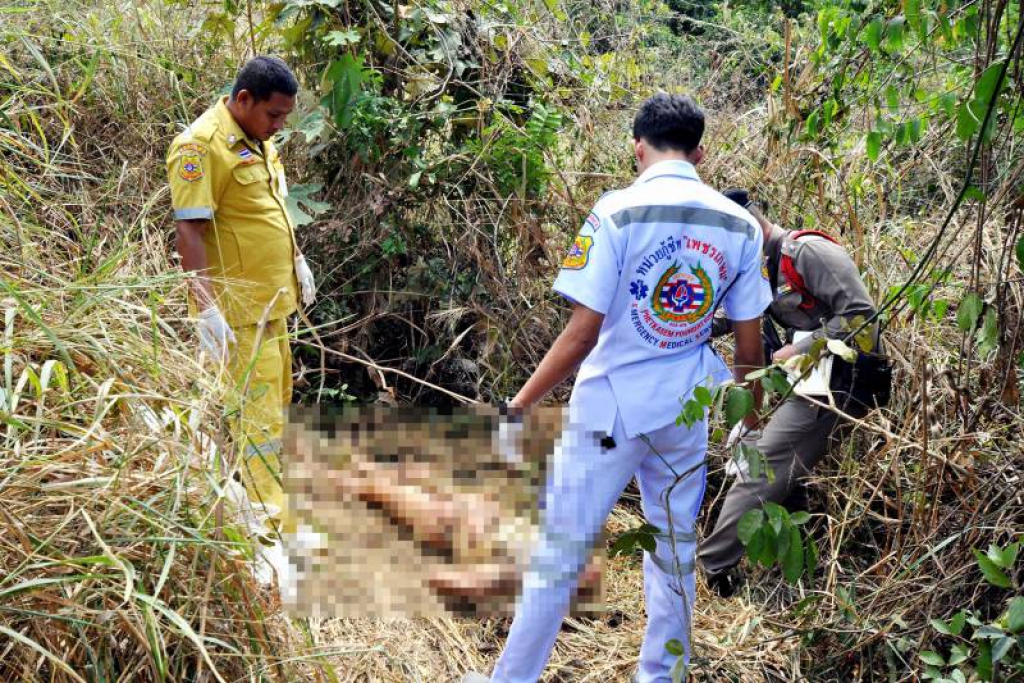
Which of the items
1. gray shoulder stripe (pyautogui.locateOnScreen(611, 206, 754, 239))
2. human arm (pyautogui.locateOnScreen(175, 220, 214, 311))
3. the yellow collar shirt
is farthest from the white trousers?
human arm (pyautogui.locateOnScreen(175, 220, 214, 311))

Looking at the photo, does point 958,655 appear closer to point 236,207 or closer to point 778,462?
point 778,462

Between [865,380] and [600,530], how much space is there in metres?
1.52

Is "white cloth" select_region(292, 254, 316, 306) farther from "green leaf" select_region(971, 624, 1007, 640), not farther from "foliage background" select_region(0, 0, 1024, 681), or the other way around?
"green leaf" select_region(971, 624, 1007, 640)

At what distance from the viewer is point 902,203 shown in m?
5.56

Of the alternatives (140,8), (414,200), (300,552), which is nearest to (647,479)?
(300,552)

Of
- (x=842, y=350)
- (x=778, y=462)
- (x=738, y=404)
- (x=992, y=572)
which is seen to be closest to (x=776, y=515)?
(x=738, y=404)

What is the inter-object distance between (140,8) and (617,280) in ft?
13.4

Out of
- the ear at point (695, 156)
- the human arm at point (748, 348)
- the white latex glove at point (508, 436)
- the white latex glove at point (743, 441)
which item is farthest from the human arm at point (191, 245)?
the white latex glove at point (743, 441)

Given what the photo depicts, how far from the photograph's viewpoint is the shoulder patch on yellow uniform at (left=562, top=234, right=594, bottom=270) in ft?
9.68

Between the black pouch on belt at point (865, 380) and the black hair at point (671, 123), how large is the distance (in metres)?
1.36

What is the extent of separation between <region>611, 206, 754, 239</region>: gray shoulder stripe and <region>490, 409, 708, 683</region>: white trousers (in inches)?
25.2

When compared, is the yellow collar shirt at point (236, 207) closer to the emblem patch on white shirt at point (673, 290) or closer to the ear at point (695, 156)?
the emblem patch on white shirt at point (673, 290)

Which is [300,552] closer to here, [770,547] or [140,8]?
[770,547]

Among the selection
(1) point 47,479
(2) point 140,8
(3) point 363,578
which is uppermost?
(2) point 140,8
